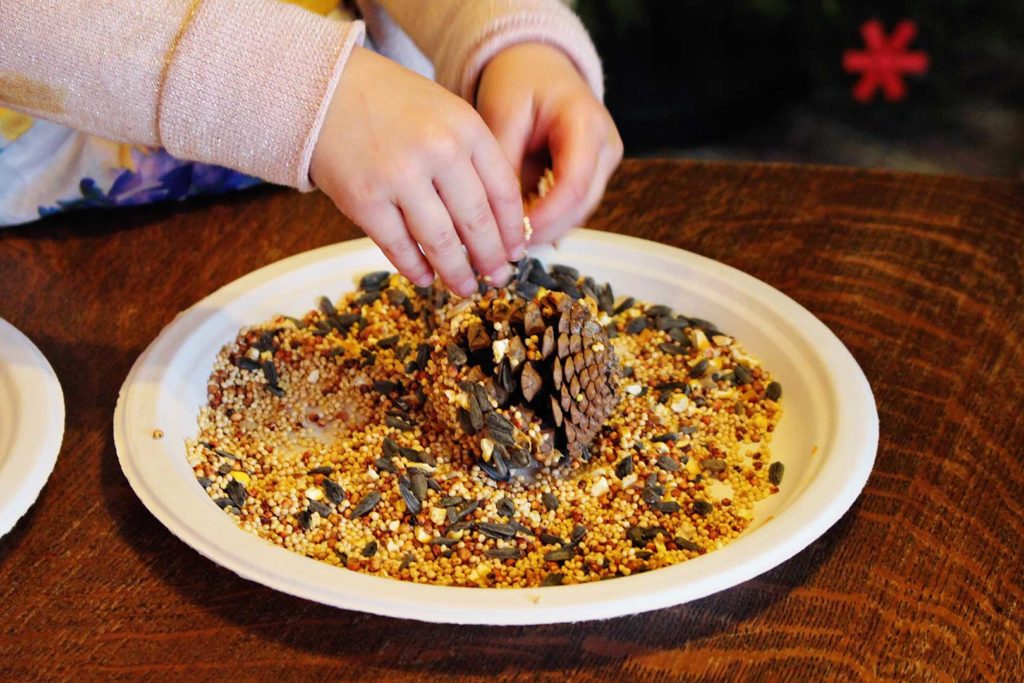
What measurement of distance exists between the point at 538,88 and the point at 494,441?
31cm

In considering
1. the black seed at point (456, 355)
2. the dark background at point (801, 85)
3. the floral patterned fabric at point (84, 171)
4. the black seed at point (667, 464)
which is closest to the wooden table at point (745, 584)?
the floral patterned fabric at point (84, 171)

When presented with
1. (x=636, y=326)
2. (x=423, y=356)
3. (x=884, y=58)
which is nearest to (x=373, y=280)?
(x=423, y=356)

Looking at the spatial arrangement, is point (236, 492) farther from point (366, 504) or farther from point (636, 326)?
point (636, 326)

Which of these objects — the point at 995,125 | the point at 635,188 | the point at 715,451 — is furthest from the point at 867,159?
the point at 715,451

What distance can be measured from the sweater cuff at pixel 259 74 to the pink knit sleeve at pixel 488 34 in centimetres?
21

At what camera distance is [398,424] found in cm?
82

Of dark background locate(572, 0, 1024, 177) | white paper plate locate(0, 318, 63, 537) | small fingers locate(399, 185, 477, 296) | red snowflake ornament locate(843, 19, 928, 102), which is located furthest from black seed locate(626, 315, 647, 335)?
red snowflake ornament locate(843, 19, 928, 102)

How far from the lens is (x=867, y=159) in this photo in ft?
8.50

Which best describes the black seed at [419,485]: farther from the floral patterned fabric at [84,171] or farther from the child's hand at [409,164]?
the floral patterned fabric at [84,171]

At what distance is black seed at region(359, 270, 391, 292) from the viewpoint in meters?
0.98

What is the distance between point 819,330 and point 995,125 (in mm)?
2271

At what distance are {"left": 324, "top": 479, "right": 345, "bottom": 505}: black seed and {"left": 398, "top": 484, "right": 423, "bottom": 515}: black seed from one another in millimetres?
44

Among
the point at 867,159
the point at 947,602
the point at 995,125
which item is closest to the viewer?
the point at 947,602

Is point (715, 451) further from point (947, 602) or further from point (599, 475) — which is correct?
point (947, 602)
